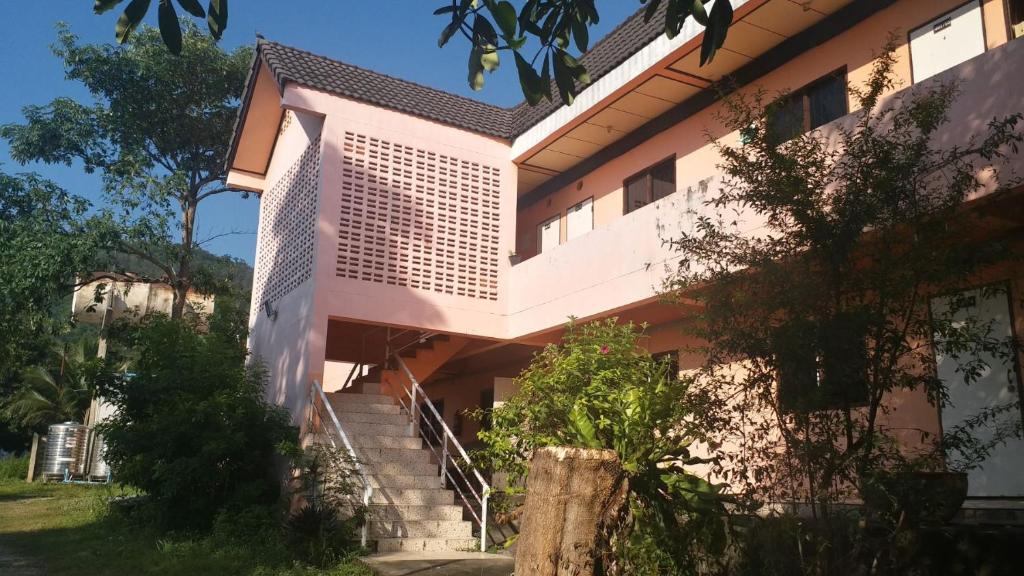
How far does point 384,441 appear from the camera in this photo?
1144 centimetres

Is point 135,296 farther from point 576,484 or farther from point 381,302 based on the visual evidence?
point 576,484

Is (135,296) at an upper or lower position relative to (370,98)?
lower

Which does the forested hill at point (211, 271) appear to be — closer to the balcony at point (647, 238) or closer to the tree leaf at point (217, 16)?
the balcony at point (647, 238)

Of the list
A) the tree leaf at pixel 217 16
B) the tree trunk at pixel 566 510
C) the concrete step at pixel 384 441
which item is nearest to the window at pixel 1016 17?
the tree trunk at pixel 566 510

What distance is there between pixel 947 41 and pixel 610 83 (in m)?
4.21

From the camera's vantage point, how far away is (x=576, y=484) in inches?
168

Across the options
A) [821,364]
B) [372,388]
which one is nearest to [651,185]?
[372,388]

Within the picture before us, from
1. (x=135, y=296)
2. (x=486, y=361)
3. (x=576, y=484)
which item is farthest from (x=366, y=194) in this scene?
(x=135, y=296)

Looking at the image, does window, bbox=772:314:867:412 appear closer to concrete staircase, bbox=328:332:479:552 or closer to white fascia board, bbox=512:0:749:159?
white fascia board, bbox=512:0:749:159

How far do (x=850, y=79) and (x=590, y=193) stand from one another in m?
5.24

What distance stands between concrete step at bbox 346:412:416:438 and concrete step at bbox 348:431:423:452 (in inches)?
2.0

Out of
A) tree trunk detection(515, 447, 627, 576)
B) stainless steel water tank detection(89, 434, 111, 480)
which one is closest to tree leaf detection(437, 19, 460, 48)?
tree trunk detection(515, 447, 627, 576)

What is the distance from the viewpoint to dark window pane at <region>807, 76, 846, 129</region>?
388 inches

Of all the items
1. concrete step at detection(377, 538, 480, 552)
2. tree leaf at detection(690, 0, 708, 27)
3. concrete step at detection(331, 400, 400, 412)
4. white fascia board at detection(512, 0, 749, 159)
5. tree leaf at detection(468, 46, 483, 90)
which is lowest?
concrete step at detection(377, 538, 480, 552)
